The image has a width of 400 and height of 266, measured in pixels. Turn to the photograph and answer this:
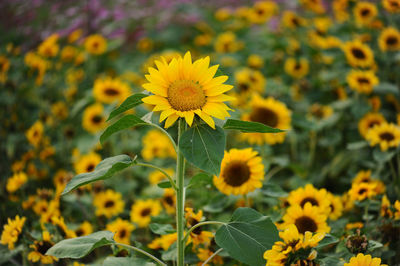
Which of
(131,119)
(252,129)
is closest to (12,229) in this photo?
(131,119)

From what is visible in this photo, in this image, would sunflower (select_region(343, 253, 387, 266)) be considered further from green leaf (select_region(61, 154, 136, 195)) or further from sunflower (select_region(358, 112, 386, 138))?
sunflower (select_region(358, 112, 386, 138))

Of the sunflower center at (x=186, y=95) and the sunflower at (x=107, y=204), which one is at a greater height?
the sunflower center at (x=186, y=95)

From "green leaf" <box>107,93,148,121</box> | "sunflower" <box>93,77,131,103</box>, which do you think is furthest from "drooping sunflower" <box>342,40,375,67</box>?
"green leaf" <box>107,93,148,121</box>

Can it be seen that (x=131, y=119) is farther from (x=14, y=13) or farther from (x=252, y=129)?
(x=14, y=13)

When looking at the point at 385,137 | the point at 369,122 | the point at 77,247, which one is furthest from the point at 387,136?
Result: the point at 77,247

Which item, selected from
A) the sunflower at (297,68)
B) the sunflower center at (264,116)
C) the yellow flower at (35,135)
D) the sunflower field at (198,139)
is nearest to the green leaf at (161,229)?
the sunflower field at (198,139)

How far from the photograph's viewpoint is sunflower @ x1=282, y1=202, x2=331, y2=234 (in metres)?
1.20

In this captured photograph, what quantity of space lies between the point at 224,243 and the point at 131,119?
378 mm

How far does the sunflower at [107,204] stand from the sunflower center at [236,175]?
2.51 ft

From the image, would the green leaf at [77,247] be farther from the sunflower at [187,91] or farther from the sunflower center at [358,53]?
the sunflower center at [358,53]

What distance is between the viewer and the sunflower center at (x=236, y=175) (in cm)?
138

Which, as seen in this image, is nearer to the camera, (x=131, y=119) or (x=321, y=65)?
(x=131, y=119)

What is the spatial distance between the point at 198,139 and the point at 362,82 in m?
1.68

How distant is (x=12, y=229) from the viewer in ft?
4.68
